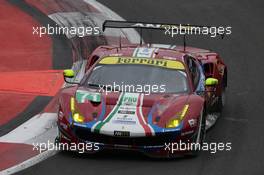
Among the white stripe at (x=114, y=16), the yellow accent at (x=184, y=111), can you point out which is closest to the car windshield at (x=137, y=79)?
the yellow accent at (x=184, y=111)

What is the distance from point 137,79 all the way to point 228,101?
3295 millimetres

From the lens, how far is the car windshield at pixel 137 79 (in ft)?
37.5

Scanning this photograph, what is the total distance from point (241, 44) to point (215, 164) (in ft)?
26.6

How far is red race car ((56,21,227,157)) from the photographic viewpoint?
1039 cm

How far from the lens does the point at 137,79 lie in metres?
11.6

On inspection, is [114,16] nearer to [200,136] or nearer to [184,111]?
[200,136]

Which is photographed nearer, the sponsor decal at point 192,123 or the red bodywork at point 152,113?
the red bodywork at point 152,113

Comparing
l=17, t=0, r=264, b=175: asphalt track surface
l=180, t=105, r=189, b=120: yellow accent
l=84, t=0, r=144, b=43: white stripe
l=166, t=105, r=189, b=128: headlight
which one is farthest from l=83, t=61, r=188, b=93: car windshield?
l=84, t=0, r=144, b=43: white stripe

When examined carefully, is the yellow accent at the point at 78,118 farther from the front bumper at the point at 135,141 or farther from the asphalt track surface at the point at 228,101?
the asphalt track surface at the point at 228,101

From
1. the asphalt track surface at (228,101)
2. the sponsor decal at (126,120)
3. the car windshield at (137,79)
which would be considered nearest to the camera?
the asphalt track surface at (228,101)

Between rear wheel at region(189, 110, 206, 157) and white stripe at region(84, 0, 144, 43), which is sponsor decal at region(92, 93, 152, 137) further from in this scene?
white stripe at region(84, 0, 144, 43)

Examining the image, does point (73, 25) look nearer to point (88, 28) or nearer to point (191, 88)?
point (88, 28)

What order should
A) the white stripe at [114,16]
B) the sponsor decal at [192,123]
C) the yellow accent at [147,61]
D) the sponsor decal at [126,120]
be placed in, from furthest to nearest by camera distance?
the white stripe at [114,16], the yellow accent at [147,61], the sponsor decal at [192,123], the sponsor decal at [126,120]

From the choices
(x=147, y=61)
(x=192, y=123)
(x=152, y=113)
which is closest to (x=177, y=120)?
(x=192, y=123)
